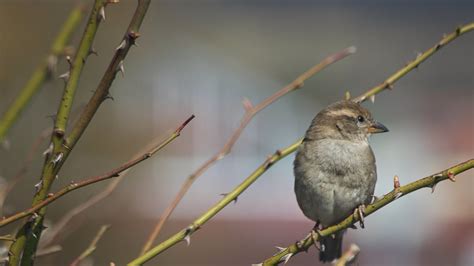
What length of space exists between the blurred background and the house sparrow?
960 millimetres

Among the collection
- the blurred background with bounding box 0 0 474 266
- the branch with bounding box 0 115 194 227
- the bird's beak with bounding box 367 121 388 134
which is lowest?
the branch with bounding box 0 115 194 227

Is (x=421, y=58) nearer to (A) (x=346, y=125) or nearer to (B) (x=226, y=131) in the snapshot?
(A) (x=346, y=125)

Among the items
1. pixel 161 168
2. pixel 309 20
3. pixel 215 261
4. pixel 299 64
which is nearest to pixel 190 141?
pixel 161 168

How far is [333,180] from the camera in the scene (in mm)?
2764

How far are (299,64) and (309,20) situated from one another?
253 cm

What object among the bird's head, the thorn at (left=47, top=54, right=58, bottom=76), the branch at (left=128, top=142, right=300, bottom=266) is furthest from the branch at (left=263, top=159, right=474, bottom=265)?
the bird's head

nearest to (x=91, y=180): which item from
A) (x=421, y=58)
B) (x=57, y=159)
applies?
(x=57, y=159)

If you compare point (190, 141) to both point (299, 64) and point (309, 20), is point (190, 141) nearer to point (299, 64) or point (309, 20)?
point (299, 64)

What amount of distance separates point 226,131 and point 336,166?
285 inches

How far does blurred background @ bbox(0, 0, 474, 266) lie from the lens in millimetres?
6781

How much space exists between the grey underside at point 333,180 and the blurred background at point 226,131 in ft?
A: 3.09

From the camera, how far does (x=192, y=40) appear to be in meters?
13.0

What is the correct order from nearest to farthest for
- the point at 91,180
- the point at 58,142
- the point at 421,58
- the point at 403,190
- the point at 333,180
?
the point at 91,180 → the point at 58,142 → the point at 403,190 → the point at 421,58 → the point at 333,180

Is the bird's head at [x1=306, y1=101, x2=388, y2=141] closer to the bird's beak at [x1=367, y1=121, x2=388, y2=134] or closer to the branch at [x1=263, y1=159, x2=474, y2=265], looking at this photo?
the bird's beak at [x1=367, y1=121, x2=388, y2=134]
